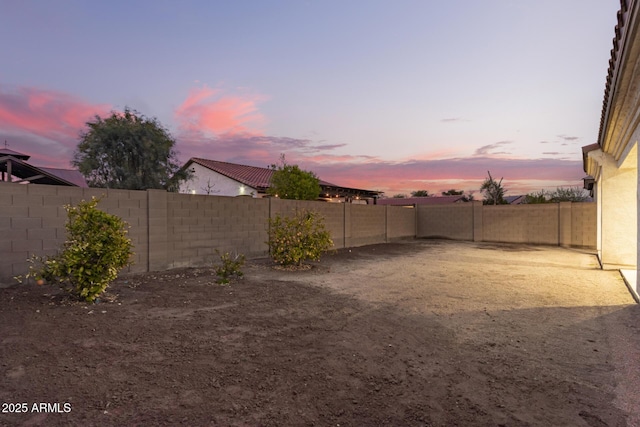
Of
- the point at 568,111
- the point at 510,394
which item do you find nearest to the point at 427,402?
the point at 510,394

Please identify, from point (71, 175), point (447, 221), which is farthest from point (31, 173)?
point (447, 221)

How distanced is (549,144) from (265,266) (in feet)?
62.3

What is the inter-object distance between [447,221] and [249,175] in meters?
13.9

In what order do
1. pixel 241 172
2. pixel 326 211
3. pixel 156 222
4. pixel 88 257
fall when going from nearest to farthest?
pixel 88 257, pixel 156 222, pixel 326 211, pixel 241 172

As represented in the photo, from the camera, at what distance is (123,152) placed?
16.9m

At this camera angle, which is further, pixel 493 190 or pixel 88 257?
pixel 493 190

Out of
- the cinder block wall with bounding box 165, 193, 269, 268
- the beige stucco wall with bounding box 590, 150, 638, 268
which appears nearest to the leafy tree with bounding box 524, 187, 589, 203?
the beige stucco wall with bounding box 590, 150, 638, 268

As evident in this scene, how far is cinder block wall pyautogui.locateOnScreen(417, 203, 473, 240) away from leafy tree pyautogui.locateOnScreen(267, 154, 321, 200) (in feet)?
27.2

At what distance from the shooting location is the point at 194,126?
15367mm

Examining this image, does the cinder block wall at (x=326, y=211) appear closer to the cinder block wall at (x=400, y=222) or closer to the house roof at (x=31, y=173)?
the cinder block wall at (x=400, y=222)

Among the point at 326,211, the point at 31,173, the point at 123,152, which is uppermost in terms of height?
the point at 123,152

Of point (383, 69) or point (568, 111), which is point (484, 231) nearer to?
point (568, 111)

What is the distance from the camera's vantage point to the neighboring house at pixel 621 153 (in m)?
3.74

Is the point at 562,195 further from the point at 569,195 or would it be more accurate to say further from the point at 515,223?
the point at 515,223
